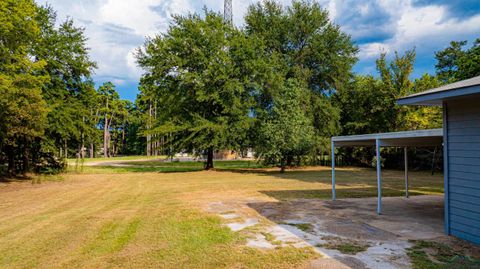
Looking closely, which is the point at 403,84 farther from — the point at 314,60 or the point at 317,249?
the point at 317,249

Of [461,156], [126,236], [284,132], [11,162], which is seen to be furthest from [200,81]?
[461,156]

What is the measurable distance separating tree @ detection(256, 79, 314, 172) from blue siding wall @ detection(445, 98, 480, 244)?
13.2m

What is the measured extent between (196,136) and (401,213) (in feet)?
47.3

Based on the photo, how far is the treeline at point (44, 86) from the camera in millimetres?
12665

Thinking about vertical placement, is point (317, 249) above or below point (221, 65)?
below

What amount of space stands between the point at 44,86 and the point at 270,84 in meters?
13.6

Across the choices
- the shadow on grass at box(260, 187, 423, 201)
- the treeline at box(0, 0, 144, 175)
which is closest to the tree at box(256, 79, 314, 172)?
the shadow on grass at box(260, 187, 423, 201)

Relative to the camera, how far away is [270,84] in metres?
22.5

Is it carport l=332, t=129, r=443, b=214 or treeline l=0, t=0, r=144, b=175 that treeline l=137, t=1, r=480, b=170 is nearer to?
treeline l=0, t=0, r=144, b=175

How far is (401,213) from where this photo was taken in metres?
7.90

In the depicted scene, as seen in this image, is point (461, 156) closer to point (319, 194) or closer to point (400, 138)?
point (400, 138)

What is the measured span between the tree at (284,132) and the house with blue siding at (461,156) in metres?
13.1

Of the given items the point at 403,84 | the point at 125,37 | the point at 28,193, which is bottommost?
the point at 28,193

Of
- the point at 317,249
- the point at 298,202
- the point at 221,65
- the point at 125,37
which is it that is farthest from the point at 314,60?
the point at 317,249
